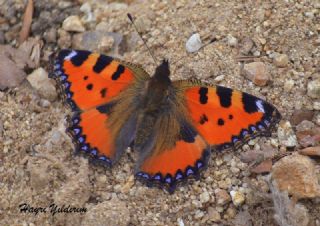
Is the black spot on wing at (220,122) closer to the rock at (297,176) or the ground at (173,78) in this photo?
the ground at (173,78)

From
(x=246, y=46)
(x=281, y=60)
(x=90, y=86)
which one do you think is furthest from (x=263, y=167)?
(x=90, y=86)

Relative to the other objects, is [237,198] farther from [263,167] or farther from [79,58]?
[79,58]

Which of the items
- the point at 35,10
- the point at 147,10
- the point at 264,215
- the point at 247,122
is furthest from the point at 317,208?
the point at 35,10

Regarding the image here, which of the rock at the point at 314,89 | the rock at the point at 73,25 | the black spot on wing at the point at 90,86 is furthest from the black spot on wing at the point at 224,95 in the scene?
the rock at the point at 73,25

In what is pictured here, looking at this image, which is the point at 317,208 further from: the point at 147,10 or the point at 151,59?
the point at 147,10

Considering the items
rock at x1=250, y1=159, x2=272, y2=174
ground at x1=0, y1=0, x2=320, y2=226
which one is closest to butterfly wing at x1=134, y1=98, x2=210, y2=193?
ground at x1=0, y1=0, x2=320, y2=226

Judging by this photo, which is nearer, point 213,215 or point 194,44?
point 213,215

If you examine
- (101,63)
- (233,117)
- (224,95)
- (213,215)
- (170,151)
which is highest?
(101,63)
